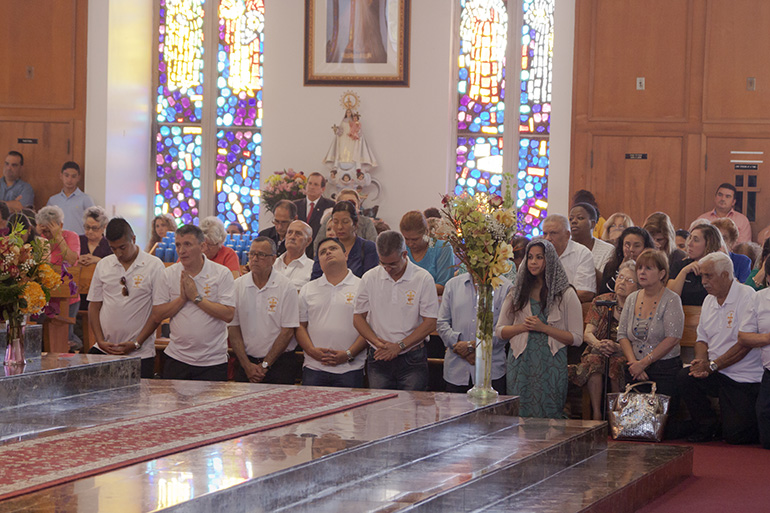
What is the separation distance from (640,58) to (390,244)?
5.76 metres

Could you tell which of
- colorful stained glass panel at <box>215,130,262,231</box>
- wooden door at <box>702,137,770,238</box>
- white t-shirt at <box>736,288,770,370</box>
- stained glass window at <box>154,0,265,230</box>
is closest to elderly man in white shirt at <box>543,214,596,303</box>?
white t-shirt at <box>736,288,770,370</box>

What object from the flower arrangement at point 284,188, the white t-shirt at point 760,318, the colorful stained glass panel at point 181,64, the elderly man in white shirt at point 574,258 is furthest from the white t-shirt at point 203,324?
the colorful stained glass panel at point 181,64

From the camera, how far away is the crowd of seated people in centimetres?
645

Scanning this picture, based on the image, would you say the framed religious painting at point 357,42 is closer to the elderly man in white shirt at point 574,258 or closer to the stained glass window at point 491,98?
the stained glass window at point 491,98

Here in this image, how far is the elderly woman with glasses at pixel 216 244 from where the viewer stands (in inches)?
305

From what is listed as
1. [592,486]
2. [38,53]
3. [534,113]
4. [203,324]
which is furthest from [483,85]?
[592,486]

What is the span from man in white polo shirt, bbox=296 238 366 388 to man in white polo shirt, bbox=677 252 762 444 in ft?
7.08

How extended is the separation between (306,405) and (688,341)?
2986 millimetres

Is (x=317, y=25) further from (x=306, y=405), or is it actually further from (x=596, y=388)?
(x=306, y=405)

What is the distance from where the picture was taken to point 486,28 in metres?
12.4

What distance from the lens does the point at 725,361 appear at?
664 cm

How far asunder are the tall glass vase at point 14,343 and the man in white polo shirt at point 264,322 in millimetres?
1561

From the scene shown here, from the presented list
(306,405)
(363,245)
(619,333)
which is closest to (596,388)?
(619,333)

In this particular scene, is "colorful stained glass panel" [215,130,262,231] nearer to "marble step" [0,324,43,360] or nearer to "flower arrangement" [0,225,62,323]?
"marble step" [0,324,43,360]
